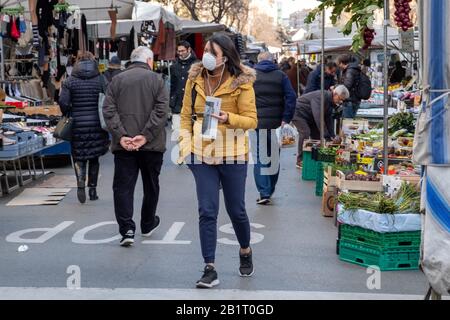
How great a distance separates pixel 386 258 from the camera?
7.02m

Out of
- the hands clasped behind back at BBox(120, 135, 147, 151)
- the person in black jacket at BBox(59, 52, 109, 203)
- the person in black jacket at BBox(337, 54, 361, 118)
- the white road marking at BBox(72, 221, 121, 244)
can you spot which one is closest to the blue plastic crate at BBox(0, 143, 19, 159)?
the person in black jacket at BBox(59, 52, 109, 203)

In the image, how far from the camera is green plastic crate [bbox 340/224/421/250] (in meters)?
7.00

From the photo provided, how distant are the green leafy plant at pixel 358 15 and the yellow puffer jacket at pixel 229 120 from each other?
249cm

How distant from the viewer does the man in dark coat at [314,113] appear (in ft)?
42.1

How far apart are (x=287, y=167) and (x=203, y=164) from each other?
26.9 ft

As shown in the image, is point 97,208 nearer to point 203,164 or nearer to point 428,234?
point 203,164

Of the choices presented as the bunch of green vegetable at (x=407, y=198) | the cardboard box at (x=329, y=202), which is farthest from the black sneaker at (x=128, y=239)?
the cardboard box at (x=329, y=202)

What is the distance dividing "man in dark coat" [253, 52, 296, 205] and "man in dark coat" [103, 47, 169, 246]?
101 inches

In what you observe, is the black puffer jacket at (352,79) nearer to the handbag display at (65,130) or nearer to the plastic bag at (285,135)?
the plastic bag at (285,135)

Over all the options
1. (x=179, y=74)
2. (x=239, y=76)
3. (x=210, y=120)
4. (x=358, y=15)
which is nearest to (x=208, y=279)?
(x=210, y=120)

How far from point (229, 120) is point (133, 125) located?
1786 millimetres

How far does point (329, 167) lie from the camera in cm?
978

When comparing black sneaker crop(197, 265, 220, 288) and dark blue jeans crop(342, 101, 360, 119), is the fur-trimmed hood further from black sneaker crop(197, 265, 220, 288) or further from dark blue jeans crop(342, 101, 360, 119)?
dark blue jeans crop(342, 101, 360, 119)

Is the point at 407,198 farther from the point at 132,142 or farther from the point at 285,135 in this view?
the point at 285,135
